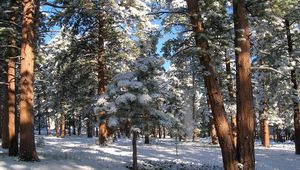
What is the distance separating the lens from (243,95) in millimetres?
9516

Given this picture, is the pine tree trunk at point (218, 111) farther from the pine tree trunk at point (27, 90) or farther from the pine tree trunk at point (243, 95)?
the pine tree trunk at point (27, 90)

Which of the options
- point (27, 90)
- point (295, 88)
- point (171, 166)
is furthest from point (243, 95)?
point (295, 88)

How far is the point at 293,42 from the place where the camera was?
26344mm

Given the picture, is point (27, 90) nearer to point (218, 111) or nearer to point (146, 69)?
point (146, 69)

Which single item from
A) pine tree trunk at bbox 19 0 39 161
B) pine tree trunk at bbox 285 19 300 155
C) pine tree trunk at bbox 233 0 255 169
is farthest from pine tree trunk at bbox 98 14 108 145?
pine tree trunk at bbox 233 0 255 169

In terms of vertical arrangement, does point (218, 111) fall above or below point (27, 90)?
below

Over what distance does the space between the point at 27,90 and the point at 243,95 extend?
8233 millimetres

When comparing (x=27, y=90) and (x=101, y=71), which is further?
(x=101, y=71)

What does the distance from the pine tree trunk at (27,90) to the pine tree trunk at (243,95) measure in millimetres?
7864

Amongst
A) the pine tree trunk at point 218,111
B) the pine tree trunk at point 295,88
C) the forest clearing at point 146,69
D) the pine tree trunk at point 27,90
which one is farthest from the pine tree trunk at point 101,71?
the pine tree trunk at point 218,111

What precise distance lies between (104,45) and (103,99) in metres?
10.1

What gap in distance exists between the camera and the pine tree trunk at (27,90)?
1395 cm

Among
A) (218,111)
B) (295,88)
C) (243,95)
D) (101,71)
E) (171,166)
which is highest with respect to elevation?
(101,71)


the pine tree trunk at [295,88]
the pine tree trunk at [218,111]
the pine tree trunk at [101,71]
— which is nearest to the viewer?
the pine tree trunk at [218,111]
